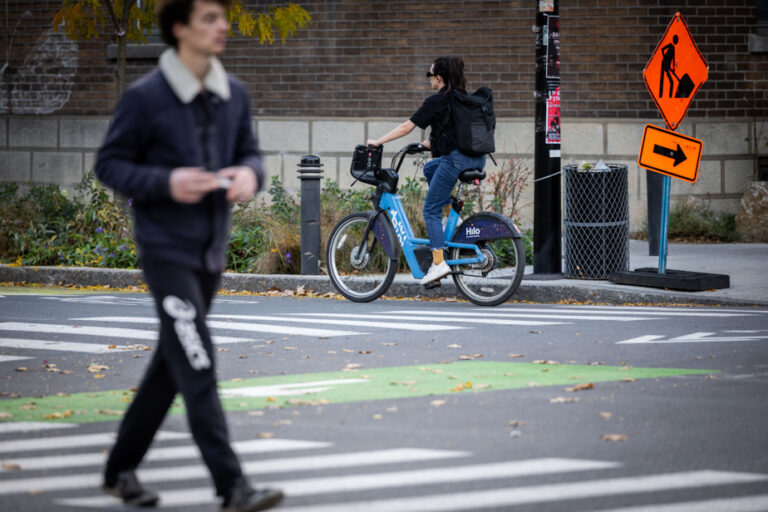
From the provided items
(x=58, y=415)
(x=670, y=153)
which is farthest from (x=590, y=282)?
(x=58, y=415)

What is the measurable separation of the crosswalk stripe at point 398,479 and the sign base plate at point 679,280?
6.88 m

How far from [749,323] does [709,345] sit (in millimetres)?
1367

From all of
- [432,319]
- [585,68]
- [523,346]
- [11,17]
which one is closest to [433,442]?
[523,346]

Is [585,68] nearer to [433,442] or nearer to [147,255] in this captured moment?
[433,442]

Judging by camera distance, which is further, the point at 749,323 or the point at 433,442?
the point at 749,323

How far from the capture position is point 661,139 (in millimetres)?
11953

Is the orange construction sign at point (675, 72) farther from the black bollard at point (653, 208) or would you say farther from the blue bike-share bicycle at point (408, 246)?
the black bollard at point (653, 208)

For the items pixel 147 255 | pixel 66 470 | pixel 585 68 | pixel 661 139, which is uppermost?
pixel 585 68

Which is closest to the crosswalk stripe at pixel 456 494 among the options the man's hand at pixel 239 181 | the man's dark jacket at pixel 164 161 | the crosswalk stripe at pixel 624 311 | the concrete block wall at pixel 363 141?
the man's dark jacket at pixel 164 161

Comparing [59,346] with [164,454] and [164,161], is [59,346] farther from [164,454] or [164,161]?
[164,161]

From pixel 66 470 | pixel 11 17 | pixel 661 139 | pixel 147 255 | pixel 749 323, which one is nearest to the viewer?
pixel 147 255

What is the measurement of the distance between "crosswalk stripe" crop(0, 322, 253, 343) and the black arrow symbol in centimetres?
491

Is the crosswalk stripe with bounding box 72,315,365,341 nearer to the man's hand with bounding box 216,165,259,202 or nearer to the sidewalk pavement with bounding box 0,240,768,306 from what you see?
the sidewalk pavement with bounding box 0,240,768,306

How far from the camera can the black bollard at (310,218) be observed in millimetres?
13203
